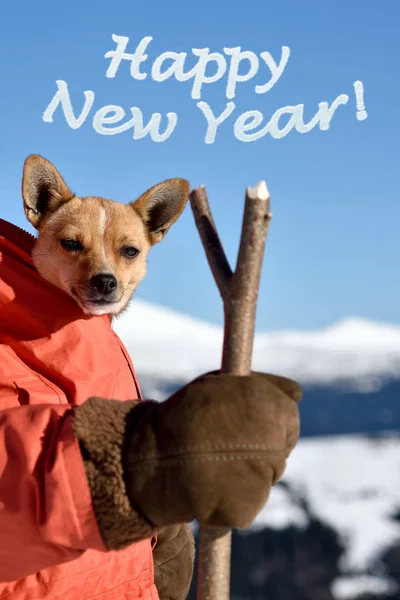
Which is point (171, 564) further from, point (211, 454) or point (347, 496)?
point (347, 496)

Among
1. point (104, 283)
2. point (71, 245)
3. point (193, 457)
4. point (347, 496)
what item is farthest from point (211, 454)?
point (347, 496)

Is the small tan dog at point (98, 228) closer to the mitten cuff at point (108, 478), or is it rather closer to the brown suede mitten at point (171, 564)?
the brown suede mitten at point (171, 564)

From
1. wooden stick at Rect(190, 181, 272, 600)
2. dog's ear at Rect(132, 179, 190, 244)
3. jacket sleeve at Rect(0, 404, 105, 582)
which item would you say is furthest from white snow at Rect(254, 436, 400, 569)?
jacket sleeve at Rect(0, 404, 105, 582)

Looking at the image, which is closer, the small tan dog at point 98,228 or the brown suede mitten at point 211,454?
the brown suede mitten at point 211,454

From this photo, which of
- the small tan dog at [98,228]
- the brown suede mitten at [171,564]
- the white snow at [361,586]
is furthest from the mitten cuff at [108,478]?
the white snow at [361,586]

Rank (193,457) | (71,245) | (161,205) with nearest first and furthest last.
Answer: (193,457) → (71,245) → (161,205)

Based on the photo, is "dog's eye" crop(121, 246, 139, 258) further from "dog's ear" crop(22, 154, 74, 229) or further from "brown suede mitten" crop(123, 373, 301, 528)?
"brown suede mitten" crop(123, 373, 301, 528)

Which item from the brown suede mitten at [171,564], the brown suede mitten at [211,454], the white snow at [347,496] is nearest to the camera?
the brown suede mitten at [211,454]
